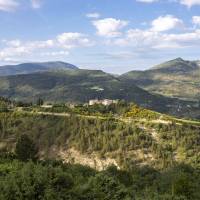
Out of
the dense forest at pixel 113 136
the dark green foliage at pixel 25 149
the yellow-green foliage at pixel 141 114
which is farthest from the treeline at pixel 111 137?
the dark green foliage at pixel 25 149

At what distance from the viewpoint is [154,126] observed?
407 ft

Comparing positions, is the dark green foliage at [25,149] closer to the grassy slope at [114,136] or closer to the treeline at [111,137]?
the treeline at [111,137]

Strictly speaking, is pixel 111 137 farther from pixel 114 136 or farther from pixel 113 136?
pixel 114 136

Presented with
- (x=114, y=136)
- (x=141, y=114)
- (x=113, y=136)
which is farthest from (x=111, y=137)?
(x=141, y=114)

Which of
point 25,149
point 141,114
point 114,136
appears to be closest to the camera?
point 25,149

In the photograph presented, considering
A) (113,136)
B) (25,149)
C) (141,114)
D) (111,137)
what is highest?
(25,149)

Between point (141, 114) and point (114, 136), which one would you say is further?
point (141, 114)

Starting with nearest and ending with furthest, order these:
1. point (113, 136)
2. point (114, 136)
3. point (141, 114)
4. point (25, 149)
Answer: point (25, 149), point (114, 136), point (113, 136), point (141, 114)

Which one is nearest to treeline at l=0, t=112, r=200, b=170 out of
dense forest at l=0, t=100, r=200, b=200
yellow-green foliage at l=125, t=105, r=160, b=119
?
dense forest at l=0, t=100, r=200, b=200

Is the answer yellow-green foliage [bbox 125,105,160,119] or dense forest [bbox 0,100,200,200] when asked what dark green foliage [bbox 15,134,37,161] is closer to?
dense forest [bbox 0,100,200,200]

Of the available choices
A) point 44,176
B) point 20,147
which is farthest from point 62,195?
point 20,147

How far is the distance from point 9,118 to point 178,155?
54.5 metres

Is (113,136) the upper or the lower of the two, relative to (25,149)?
lower

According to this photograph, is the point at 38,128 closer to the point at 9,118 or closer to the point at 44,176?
the point at 9,118
